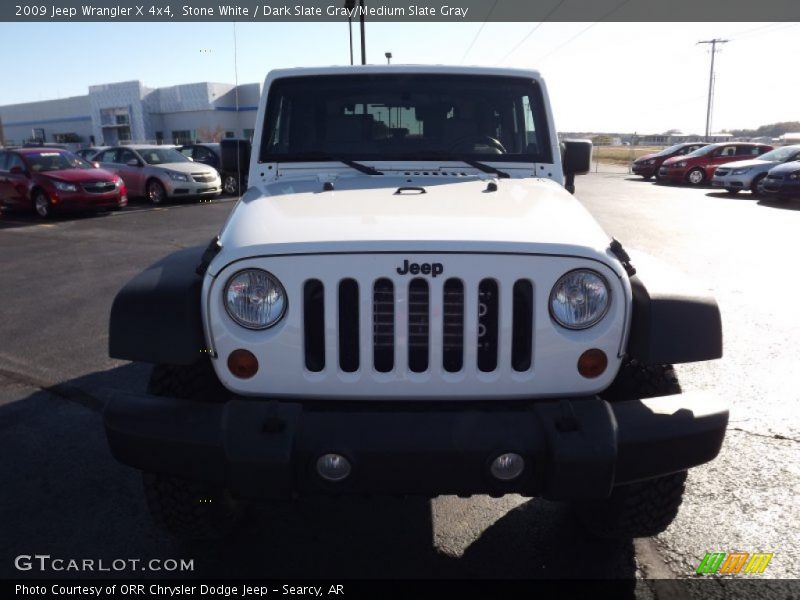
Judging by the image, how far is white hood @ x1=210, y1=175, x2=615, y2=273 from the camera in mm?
2328

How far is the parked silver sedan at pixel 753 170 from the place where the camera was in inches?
763

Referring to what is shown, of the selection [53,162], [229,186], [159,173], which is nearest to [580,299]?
[53,162]

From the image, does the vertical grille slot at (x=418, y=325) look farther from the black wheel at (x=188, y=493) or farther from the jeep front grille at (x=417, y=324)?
the black wheel at (x=188, y=493)

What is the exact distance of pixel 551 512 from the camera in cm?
327

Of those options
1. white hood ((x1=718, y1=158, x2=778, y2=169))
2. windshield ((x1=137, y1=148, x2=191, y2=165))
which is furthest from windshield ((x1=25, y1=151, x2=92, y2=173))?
white hood ((x1=718, y1=158, x2=778, y2=169))

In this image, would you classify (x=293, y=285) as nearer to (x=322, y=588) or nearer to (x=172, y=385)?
(x=172, y=385)

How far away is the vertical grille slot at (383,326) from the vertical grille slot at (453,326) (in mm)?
188

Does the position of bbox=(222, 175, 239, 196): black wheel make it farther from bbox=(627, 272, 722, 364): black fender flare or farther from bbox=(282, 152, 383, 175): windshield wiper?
bbox=(627, 272, 722, 364): black fender flare

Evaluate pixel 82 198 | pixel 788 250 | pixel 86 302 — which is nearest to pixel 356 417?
pixel 86 302

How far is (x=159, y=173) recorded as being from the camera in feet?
56.0

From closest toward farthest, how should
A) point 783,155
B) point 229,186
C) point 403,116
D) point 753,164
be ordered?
1. point 403,116
2. point 229,186
3. point 783,155
4. point 753,164

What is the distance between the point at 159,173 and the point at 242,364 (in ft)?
52.8

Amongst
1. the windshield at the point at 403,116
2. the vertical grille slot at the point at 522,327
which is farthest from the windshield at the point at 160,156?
the vertical grille slot at the point at 522,327

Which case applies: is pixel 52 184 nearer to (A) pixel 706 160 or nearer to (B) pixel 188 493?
(B) pixel 188 493
